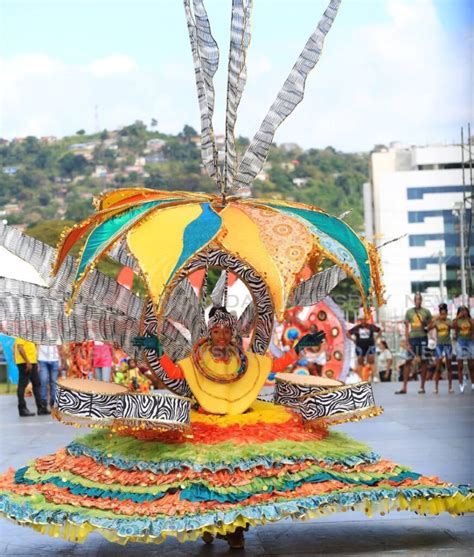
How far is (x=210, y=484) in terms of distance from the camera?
672 cm

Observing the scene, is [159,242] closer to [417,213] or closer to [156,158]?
[417,213]

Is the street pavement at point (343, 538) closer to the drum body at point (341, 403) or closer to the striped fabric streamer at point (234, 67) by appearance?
the drum body at point (341, 403)

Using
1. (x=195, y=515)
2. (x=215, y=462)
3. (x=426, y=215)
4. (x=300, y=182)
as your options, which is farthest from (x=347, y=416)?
(x=300, y=182)

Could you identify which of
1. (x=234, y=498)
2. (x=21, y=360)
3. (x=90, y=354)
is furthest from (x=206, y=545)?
(x=90, y=354)

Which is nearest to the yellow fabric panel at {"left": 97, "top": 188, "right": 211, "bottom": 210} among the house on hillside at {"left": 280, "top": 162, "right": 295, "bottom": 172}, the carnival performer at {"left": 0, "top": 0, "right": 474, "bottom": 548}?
the carnival performer at {"left": 0, "top": 0, "right": 474, "bottom": 548}

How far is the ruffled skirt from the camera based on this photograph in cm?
656

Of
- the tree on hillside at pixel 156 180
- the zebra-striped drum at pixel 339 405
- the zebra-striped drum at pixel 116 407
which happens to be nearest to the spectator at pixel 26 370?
the zebra-striped drum at pixel 116 407

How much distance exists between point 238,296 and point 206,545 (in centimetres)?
1791

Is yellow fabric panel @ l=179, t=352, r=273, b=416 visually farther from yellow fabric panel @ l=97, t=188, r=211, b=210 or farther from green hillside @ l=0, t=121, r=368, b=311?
green hillside @ l=0, t=121, r=368, b=311

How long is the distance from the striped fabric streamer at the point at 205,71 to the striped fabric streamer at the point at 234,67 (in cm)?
8

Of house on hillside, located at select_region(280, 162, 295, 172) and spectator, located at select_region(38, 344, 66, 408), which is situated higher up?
house on hillside, located at select_region(280, 162, 295, 172)

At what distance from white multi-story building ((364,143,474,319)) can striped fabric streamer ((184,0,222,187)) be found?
86.9 meters

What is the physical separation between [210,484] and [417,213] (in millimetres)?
92781

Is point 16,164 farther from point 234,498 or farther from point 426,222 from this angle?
point 234,498
